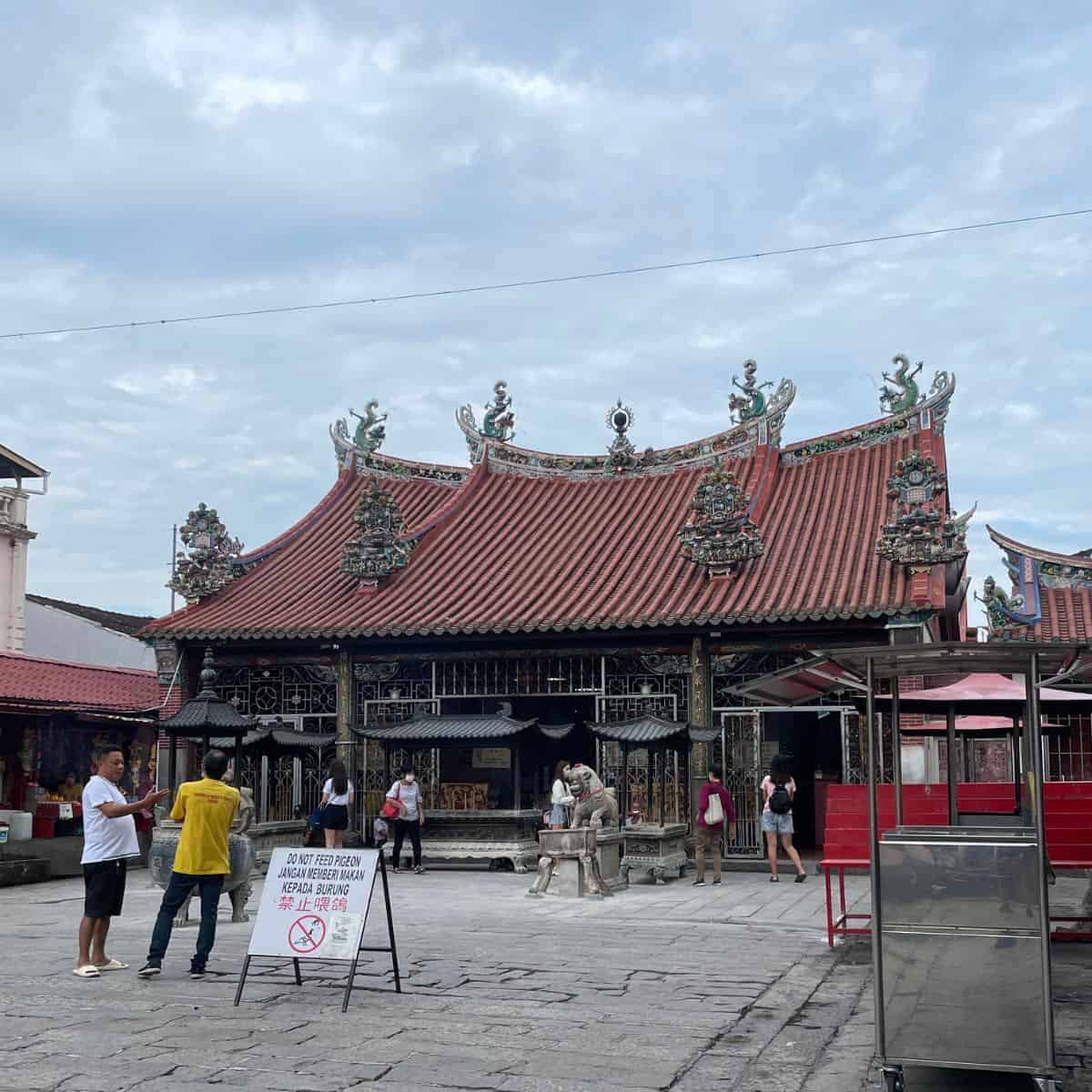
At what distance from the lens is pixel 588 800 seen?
628 inches

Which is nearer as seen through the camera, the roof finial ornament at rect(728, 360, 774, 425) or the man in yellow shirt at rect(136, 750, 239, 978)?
the man in yellow shirt at rect(136, 750, 239, 978)

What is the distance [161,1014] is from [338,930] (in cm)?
118

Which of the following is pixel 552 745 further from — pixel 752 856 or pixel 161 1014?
pixel 161 1014

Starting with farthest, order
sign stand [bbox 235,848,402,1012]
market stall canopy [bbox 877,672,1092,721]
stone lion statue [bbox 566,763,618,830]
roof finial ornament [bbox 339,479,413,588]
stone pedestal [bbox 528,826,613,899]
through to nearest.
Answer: roof finial ornament [bbox 339,479,413,588] → stone lion statue [bbox 566,763,618,830] → stone pedestal [bbox 528,826,613,899] → market stall canopy [bbox 877,672,1092,721] → sign stand [bbox 235,848,402,1012]

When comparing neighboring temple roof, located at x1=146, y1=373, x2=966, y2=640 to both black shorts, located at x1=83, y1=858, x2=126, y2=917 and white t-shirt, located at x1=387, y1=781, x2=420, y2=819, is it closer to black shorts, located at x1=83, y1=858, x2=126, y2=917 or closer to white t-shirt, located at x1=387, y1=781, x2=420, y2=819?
white t-shirt, located at x1=387, y1=781, x2=420, y2=819

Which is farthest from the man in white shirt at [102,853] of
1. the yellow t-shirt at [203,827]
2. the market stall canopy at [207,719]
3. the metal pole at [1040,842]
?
the market stall canopy at [207,719]

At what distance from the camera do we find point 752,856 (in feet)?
64.6

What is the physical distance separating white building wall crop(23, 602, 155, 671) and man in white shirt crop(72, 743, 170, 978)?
23.1m

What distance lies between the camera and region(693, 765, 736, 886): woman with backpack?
17.4 metres

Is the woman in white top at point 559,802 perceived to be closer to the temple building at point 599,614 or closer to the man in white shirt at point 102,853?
the temple building at point 599,614

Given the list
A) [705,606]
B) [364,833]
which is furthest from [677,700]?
[364,833]

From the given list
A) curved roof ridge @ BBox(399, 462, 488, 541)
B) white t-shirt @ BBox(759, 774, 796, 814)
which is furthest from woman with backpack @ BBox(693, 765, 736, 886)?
curved roof ridge @ BBox(399, 462, 488, 541)

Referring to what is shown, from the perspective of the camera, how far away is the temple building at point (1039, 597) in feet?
72.1

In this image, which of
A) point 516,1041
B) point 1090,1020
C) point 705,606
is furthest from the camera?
point 705,606
